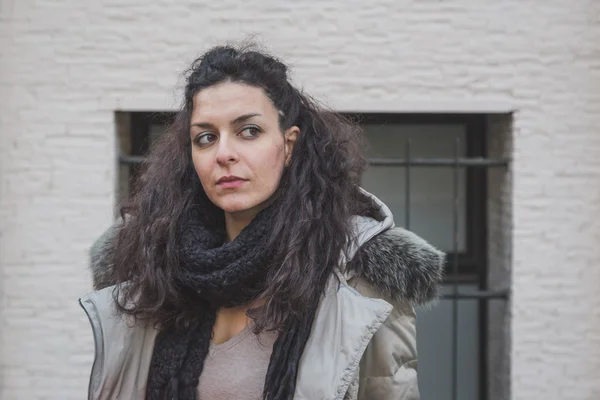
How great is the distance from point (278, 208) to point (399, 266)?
15.4 inches

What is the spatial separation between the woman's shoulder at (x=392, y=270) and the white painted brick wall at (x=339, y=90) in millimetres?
2190

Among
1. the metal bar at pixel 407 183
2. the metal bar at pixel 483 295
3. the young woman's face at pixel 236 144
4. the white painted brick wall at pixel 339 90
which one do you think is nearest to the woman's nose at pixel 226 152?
the young woman's face at pixel 236 144

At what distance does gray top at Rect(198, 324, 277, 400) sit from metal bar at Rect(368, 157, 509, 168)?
2366 mm

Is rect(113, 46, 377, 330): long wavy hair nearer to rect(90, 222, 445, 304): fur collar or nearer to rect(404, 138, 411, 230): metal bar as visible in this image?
rect(90, 222, 445, 304): fur collar

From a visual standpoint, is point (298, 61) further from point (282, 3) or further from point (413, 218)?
point (413, 218)

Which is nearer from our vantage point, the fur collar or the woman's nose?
the woman's nose

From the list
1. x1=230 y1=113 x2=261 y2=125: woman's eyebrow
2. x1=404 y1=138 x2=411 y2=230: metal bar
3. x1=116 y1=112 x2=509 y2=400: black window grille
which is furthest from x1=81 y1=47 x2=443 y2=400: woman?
x1=116 y1=112 x2=509 y2=400: black window grille

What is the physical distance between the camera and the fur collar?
198cm

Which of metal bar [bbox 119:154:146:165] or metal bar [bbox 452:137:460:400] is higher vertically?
metal bar [bbox 119:154:146:165]

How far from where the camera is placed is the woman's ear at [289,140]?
202 centimetres

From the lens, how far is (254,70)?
6.39 ft

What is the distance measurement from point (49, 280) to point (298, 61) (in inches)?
79.0

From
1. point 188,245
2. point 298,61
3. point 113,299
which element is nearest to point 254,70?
point 188,245

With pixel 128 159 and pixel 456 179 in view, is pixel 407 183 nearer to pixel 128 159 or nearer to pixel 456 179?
pixel 456 179
